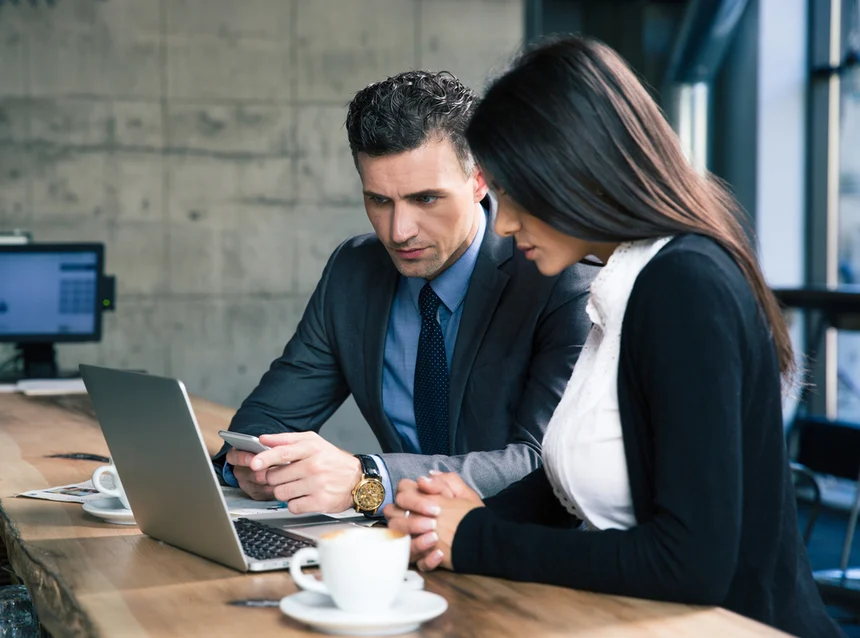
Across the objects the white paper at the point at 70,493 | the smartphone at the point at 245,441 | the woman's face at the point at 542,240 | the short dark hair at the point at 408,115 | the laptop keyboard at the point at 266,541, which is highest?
the short dark hair at the point at 408,115

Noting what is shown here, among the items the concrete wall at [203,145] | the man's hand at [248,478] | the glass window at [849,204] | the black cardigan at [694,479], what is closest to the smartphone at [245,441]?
the man's hand at [248,478]

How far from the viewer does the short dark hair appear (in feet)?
6.49

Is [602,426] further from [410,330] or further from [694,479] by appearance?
[410,330]

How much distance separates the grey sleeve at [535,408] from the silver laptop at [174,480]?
0.21 metres

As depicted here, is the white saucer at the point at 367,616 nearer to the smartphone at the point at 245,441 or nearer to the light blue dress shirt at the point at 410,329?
the smartphone at the point at 245,441

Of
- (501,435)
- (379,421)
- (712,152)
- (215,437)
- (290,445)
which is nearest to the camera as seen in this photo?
(290,445)

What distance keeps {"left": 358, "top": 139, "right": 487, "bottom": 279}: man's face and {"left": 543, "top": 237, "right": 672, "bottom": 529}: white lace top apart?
2.27ft

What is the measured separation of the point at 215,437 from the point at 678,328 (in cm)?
152

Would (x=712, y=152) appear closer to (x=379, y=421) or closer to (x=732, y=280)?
(x=379, y=421)

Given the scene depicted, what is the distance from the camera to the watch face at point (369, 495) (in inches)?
62.9

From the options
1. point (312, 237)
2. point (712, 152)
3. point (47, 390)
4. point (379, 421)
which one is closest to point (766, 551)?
point (379, 421)

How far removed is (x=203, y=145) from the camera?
5.64 m

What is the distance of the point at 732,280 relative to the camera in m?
1.25

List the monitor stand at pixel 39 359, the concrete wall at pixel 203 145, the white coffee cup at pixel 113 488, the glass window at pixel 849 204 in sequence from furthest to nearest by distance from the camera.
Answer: the glass window at pixel 849 204
the concrete wall at pixel 203 145
the monitor stand at pixel 39 359
the white coffee cup at pixel 113 488
